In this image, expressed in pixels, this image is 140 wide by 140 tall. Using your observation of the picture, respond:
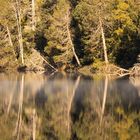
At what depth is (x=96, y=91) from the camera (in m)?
38.9

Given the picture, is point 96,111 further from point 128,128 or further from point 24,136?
point 24,136

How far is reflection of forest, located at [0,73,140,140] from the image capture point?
70.6 ft

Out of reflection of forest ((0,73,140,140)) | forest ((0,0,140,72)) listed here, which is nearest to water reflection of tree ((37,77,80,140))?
reflection of forest ((0,73,140,140))

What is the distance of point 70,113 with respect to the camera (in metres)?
27.8

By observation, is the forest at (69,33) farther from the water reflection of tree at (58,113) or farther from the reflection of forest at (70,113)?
the reflection of forest at (70,113)

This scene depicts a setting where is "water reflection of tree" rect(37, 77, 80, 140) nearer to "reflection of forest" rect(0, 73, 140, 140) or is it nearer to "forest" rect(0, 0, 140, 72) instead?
"reflection of forest" rect(0, 73, 140, 140)

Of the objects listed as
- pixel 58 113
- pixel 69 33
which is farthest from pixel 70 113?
pixel 69 33

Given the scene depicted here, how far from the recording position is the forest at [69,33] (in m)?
62.8

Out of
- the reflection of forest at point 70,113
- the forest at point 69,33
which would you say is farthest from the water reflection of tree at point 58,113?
the forest at point 69,33

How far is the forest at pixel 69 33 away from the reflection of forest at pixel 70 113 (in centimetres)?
2130

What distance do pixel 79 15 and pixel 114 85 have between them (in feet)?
82.8

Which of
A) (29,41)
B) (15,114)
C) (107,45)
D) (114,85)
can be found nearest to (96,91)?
(114,85)

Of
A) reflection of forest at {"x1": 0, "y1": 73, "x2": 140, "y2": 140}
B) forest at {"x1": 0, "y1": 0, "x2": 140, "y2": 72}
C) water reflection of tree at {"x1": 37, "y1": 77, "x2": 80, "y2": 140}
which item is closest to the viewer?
reflection of forest at {"x1": 0, "y1": 73, "x2": 140, "y2": 140}

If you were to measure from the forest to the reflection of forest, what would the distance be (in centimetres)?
2130
